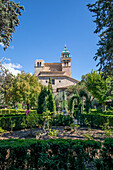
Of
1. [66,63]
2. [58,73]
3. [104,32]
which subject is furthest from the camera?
[66,63]

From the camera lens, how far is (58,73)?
48.5 m

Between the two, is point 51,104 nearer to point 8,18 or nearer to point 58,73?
point 8,18

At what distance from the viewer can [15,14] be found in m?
9.21

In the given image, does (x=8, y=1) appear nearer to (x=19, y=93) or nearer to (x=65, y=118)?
(x=65, y=118)

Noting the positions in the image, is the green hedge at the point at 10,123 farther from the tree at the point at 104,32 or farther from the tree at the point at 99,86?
the tree at the point at 99,86

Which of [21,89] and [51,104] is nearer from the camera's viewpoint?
[51,104]

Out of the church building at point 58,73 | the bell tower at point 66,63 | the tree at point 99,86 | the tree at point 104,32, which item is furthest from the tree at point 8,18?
the bell tower at point 66,63

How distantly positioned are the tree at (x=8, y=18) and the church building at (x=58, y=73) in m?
30.5

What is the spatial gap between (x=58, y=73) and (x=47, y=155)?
45777mm

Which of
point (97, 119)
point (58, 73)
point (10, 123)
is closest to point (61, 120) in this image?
point (97, 119)

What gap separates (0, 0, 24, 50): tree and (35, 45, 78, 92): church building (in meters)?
30.5

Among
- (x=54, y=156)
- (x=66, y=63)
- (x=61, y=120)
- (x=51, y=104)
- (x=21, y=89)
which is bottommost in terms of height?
(x=61, y=120)

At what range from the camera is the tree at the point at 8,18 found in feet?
27.5

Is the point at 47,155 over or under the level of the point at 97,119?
over
